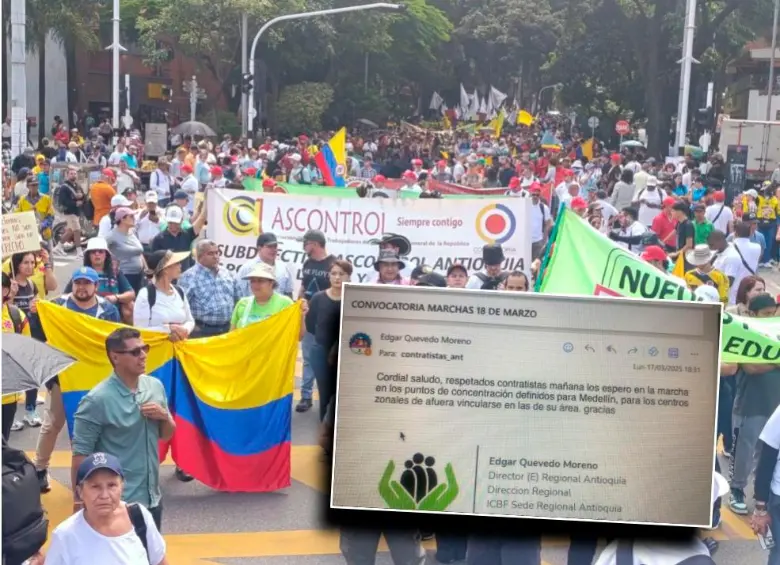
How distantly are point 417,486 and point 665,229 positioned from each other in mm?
11986

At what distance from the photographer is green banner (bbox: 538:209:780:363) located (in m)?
3.92

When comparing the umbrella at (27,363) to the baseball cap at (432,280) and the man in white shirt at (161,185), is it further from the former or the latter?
the man in white shirt at (161,185)

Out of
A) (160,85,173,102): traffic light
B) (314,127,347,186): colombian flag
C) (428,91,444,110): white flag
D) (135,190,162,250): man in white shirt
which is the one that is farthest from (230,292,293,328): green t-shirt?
(428,91,444,110): white flag

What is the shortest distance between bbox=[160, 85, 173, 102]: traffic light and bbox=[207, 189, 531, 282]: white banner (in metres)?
47.8

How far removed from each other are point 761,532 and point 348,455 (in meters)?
3.99

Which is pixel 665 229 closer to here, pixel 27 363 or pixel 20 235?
pixel 20 235

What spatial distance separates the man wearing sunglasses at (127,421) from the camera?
5379mm

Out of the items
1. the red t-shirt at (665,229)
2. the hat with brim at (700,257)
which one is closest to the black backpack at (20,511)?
the hat with brim at (700,257)

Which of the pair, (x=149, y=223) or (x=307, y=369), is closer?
(x=307, y=369)

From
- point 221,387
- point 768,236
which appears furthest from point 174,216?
point 768,236

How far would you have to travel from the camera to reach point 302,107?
1938 inches

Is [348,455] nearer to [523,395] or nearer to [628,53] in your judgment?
[523,395]

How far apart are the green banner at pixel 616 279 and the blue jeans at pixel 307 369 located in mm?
3623

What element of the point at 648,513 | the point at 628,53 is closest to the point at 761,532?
the point at 648,513
